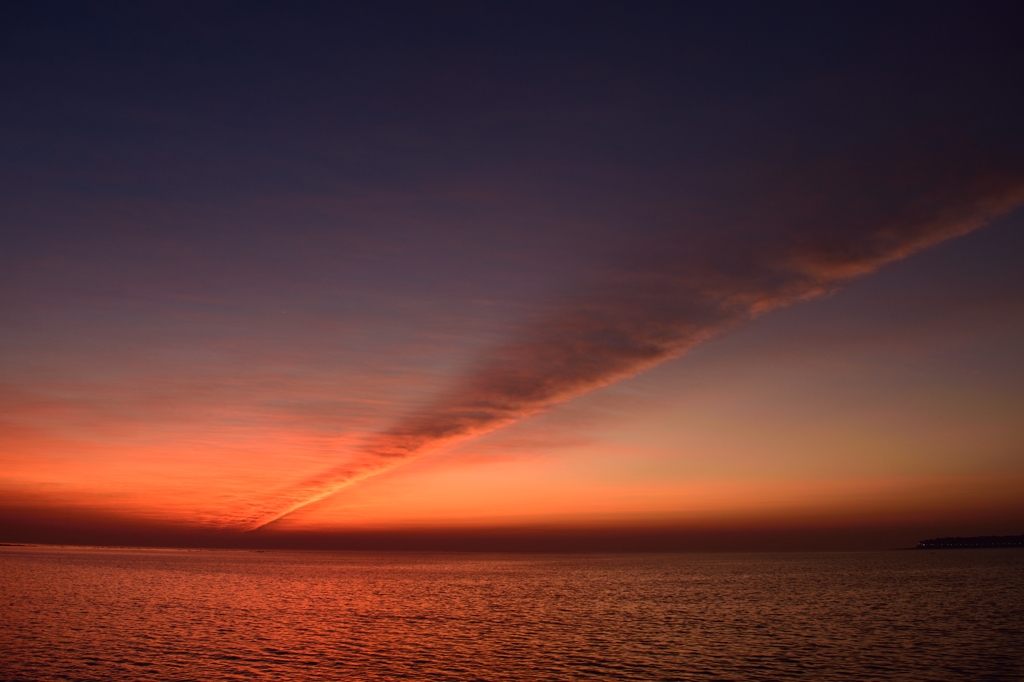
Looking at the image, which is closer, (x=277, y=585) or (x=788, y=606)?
(x=788, y=606)

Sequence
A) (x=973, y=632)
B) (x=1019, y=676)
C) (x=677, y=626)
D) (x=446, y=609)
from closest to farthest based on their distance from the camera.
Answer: (x=1019, y=676), (x=973, y=632), (x=677, y=626), (x=446, y=609)

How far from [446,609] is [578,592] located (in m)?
34.5

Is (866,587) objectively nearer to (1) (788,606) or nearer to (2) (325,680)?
(1) (788,606)

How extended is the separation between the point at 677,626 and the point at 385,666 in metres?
31.3

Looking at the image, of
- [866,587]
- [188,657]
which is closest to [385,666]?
[188,657]

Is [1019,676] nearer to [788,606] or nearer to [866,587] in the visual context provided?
[788,606]

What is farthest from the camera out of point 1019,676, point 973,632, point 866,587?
point 866,587

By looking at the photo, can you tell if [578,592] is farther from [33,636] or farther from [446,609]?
[33,636]

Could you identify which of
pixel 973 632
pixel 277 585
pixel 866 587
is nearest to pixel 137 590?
pixel 277 585

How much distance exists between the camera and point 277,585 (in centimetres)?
12988

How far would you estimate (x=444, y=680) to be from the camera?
141ft

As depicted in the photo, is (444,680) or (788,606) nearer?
(444,680)

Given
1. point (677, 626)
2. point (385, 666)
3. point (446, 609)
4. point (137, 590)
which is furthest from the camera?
point (137, 590)

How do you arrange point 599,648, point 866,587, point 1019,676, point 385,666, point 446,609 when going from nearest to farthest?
point 1019,676, point 385,666, point 599,648, point 446,609, point 866,587
